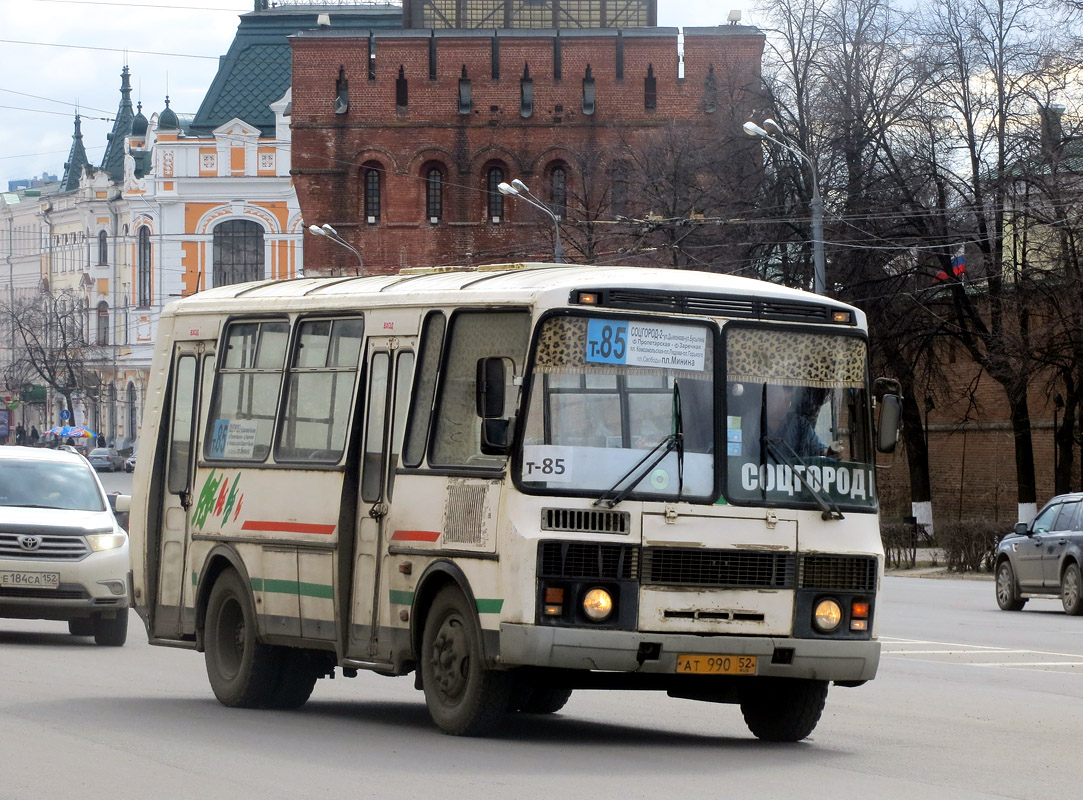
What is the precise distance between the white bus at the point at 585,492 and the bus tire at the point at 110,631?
634cm

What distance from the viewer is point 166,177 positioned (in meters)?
96.0

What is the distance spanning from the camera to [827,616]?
10500mm

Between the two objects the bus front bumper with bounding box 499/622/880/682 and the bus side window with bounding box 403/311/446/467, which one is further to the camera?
the bus side window with bounding box 403/311/446/467

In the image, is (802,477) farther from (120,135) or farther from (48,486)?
(120,135)

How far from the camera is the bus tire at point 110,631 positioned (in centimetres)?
1808

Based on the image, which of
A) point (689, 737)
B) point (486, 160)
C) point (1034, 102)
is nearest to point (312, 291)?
point (689, 737)

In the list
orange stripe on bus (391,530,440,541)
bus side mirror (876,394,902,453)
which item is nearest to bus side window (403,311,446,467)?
orange stripe on bus (391,530,440,541)

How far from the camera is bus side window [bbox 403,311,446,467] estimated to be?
11.1 metres

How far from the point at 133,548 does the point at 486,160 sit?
56.5 metres

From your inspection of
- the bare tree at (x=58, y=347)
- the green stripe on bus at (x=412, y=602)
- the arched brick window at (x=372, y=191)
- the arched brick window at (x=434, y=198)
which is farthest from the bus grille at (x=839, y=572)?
the bare tree at (x=58, y=347)

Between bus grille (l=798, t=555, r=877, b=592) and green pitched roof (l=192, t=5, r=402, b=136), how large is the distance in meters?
87.2

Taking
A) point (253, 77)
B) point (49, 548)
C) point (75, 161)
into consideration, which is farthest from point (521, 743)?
point (75, 161)

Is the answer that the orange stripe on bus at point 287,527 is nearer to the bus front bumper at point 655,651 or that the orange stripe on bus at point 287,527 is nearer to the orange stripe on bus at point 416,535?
the orange stripe on bus at point 416,535

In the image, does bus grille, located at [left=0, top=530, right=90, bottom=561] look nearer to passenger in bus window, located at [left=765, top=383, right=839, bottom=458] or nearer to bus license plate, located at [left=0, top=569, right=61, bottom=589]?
bus license plate, located at [left=0, top=569, right=61, bottom=589]
